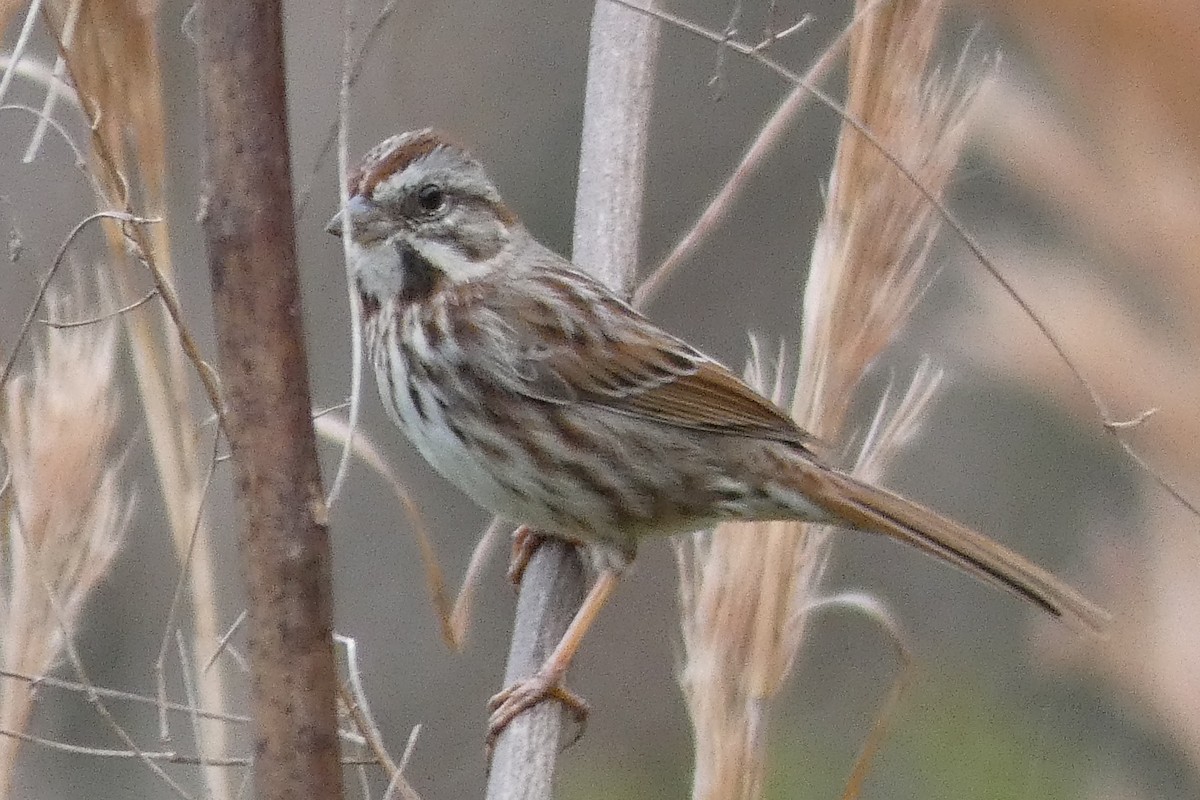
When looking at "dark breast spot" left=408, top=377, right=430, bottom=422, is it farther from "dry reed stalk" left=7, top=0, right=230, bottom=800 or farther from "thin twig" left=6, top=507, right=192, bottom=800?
"thin twig" left=6, top=507, right=192, bottom=800

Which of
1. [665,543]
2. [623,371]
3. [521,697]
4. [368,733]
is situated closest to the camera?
[368,733]

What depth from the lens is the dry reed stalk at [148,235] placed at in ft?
5.38

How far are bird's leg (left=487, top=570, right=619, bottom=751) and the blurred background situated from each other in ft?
2.03

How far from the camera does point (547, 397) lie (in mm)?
2234

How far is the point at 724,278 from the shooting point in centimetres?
406

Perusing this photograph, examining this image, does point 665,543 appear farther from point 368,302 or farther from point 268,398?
point 268,398

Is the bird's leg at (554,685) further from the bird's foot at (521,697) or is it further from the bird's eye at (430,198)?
the bird's eye at (430,198)

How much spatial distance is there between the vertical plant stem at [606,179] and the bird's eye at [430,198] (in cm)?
19

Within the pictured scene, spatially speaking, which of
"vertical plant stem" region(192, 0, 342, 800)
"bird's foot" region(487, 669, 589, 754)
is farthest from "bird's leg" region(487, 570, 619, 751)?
"vertical plant stem" region(192, 0, 342, 800)

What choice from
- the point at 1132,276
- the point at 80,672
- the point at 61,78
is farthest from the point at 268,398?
the point at 1132,276

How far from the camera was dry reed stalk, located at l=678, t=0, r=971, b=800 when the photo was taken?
1687 mm

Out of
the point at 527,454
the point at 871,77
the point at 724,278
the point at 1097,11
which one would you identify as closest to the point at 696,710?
the point at 527,454

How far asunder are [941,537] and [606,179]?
0.65m

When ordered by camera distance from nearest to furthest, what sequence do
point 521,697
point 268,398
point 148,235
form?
1. point 268,398
2. point 148,235
3. point 521,697
